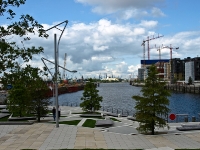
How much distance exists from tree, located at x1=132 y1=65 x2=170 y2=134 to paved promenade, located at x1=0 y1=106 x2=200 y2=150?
98 centimetres

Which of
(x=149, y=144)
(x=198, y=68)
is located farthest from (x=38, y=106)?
(x=198, y=68)

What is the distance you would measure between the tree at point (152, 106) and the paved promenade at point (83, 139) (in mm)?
984

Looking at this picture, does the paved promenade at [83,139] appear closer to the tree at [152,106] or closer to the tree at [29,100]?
the tree at [152,106]

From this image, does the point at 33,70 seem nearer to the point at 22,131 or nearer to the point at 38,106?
the point at 22,131

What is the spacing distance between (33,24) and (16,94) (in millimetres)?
22421

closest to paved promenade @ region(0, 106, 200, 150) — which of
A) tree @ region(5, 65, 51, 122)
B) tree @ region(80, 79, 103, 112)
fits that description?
tree @ region(5, 65, 51, 122)

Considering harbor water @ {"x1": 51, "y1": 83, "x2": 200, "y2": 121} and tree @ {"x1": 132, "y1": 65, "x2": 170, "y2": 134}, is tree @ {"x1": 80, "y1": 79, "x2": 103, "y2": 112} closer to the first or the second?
harbor water @ {"x1": 51, "y1": 83, "x2": 200, "y2": 121}

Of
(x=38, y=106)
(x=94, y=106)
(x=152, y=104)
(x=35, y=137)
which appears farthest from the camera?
(x=94, y=106)

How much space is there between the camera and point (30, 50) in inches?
467

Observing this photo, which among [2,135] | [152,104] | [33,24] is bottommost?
[2,135]

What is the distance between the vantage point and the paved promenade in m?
16.8

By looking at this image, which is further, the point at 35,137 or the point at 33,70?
the point at 35,137

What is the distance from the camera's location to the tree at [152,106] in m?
21.5

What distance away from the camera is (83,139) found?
18.8 m
